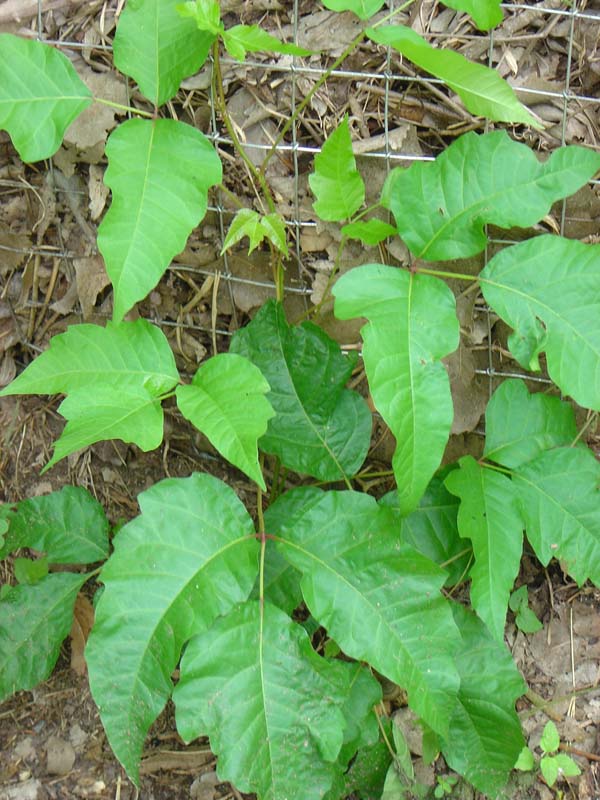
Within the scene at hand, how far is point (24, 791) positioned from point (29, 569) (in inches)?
19.0

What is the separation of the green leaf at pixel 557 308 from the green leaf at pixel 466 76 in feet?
0.78

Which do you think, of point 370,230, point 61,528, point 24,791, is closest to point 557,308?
point 370,230

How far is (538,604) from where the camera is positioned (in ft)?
6.32

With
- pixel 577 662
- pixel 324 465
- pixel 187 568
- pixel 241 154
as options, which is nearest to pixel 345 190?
pixel 241 154

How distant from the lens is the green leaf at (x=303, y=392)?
1.72 metres

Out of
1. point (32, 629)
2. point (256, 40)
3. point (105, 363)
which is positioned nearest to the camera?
point (256, 40)

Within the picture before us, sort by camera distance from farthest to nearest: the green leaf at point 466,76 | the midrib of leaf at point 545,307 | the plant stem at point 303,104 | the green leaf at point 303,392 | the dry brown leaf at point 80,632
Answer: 1. the dry brown leaf at point 80,632
2. the green leaf at point 303,392
3. the plant stem at point 303,104
4. the midrib of leaf at point 545,307
5. the green leaf at point 466,76

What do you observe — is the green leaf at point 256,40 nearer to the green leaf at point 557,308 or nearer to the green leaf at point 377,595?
the green leaf at point 557,308

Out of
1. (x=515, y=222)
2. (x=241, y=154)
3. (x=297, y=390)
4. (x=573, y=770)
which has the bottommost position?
(x=573, y=770)

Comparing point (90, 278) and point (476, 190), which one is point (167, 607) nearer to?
point (90, 278)

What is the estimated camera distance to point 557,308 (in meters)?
1.51

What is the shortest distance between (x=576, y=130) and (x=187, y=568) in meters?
1.14

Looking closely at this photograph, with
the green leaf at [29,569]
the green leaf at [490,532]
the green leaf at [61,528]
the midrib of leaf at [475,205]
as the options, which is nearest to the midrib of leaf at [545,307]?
the midrib of leaf at [475,205]

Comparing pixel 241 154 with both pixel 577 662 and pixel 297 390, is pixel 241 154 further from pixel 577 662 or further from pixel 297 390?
pixel 577 662
